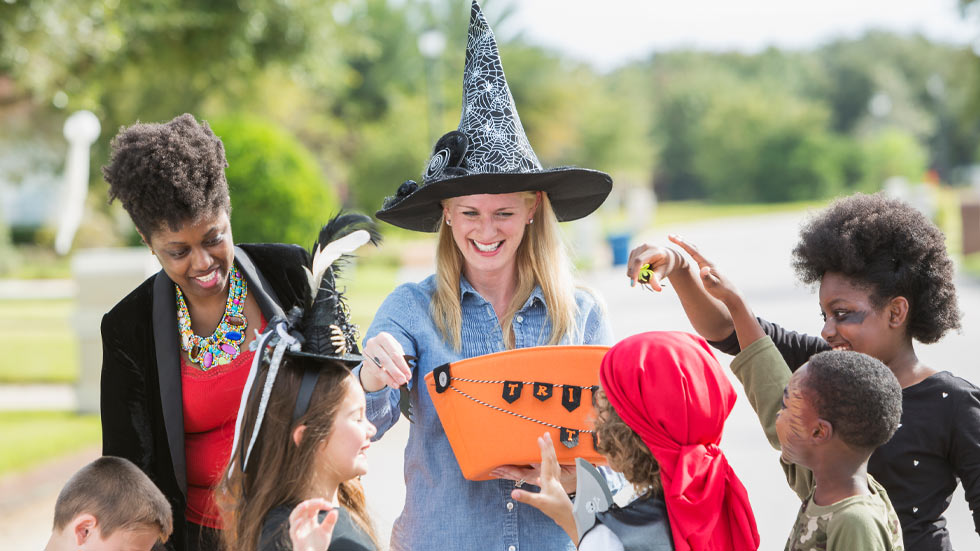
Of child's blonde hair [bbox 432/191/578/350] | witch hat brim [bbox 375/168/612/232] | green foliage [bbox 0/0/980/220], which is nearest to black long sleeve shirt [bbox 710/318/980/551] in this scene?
child's blonde hair [bbox 432/191/578/350]

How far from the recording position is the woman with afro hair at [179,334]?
268 centimetres

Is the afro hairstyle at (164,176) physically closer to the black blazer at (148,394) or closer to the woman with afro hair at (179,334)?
the woman with afro hair at (179,334)

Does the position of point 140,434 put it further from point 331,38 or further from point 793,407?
point 331,38

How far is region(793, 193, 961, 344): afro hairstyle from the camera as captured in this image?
8.32ft

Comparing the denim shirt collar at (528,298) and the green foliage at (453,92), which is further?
the green foliage at (453,92)

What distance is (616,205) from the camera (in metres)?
49.0

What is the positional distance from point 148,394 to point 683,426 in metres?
1.53

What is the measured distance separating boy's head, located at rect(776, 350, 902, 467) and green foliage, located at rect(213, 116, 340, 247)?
35.3 feet

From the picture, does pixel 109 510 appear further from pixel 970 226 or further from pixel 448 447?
pixel 970 226

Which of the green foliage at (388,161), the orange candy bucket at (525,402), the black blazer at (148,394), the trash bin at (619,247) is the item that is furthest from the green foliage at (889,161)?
the black blazer at (148,394)

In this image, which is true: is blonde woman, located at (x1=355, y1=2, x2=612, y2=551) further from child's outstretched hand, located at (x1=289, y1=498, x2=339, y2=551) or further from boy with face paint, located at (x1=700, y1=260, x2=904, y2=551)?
boy with face paint, located at (x1=700, y1=260, x2=904, y2=551)

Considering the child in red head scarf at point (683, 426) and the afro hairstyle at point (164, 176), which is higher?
the afro hairstyle at point (164, 176)

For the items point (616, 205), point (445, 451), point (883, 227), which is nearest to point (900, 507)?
point (883, 227)

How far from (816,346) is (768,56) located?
95546 millimetres
